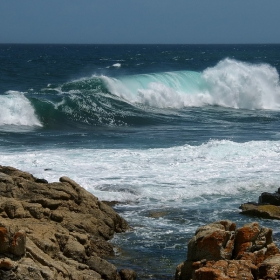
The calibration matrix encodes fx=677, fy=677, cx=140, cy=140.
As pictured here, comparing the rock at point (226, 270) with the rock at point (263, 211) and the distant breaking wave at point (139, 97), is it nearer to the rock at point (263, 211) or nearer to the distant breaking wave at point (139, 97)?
the rock at point (263, 211)

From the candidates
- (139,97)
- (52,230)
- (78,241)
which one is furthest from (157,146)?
(139,97)

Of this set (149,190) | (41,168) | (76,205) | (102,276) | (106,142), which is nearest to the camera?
(102,276)

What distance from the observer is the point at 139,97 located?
3891cm

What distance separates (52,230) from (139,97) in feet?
93.7

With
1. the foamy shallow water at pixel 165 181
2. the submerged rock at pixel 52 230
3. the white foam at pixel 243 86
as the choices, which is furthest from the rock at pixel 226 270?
the white foam at pixel 243 86

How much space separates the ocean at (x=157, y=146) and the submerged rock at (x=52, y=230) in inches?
21.4

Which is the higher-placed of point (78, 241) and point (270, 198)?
point (78, 241)

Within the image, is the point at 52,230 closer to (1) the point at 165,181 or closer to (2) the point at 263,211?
(2) the point at 263,211

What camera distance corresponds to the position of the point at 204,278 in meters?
8.38

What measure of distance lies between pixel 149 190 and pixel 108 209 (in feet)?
10.2

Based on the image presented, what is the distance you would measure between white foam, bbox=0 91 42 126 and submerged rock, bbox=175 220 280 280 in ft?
65.2

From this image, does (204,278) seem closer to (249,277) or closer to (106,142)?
(249,277)

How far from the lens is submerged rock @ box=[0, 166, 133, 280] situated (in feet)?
28.0

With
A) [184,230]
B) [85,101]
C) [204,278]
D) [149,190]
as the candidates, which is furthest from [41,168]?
[85,101]
